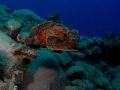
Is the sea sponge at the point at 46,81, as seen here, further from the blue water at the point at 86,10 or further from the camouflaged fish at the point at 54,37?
the blue water at the point at 86,10

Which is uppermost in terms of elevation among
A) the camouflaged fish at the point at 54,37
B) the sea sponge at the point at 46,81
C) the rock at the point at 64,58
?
the camouflaged fish at the point at 54,37

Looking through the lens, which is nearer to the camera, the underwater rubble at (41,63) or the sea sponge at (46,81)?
the underwater rubble at (41,63)

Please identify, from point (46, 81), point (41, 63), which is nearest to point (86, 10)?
point (41, 63)

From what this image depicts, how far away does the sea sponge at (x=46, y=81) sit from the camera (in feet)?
13.9

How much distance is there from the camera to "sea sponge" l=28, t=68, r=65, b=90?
13.9 ft

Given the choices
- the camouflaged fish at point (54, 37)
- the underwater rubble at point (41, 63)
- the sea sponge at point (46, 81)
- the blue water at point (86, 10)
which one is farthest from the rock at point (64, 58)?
the blue water at point (86, 10)

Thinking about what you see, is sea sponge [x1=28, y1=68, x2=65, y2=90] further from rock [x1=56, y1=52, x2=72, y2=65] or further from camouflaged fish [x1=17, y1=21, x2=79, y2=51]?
rock [x1=56, y1=52, x2=72, y2=65]

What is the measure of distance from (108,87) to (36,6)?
74.6 m

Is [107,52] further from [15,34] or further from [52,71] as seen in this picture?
[15,34]

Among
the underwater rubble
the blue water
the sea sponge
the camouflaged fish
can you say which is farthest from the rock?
the blue water

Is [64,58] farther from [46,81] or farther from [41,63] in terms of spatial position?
[46,81]

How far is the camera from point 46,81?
4.52 m

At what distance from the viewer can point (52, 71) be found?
477 centimetres

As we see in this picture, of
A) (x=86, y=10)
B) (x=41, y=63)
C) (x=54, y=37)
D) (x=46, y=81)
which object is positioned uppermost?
(x=86, y=10)
